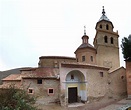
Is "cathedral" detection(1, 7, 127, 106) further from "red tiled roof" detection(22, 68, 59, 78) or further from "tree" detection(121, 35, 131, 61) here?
"tree" detection(121, 35, 131, 61)

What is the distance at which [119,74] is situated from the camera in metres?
21.9

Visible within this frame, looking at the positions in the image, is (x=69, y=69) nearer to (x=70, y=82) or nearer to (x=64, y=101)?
(x=70, y=82)

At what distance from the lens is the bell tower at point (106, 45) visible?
28.0 metres

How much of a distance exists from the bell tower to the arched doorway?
371 inches

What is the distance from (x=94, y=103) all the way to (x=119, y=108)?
9.34ft

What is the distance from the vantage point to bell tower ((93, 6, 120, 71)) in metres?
28.0

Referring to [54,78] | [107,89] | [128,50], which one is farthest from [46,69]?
[128,50]

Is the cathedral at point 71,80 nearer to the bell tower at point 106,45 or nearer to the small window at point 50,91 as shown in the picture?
the small window at point 50,91

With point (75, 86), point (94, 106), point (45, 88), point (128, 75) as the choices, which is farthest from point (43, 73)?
point (128, 75)

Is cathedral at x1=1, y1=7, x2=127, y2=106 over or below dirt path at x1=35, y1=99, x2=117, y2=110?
over

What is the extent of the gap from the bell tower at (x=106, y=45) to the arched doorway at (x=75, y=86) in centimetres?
942

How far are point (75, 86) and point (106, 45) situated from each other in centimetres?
1251

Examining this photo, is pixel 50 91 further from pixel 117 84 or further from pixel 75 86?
pixel 117 84

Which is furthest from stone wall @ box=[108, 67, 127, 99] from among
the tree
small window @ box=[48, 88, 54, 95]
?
small window @ box=[48, 88, 54, 95]
